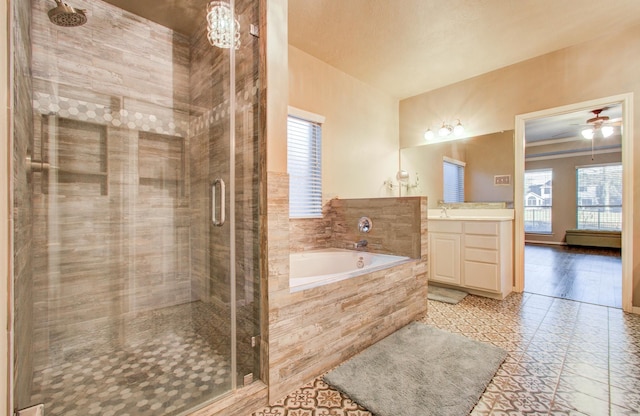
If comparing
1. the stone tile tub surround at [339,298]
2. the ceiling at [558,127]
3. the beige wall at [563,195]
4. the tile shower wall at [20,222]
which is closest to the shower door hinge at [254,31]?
the stone tile tub surround at [339,298]

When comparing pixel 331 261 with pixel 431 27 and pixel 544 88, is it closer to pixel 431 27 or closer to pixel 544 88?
pixel 431 27

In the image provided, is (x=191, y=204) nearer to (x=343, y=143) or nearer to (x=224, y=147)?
(x=224, y=147)

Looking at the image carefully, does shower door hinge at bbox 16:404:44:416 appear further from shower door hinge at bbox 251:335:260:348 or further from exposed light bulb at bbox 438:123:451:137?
exposed light bulb at bbox 438:123:451:137

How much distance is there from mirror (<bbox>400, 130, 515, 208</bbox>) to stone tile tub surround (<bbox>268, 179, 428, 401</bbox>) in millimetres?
→ 1462

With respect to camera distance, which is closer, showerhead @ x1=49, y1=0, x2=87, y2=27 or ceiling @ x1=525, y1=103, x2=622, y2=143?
showerhead @ x1=49, y1=0, x2=87, y2=27

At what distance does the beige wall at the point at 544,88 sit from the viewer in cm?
262

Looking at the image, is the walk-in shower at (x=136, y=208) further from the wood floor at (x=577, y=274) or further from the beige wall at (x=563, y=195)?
the beige wall at (x=563, y=195)

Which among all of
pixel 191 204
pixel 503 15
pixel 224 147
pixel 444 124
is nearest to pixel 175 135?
pixel 191 204

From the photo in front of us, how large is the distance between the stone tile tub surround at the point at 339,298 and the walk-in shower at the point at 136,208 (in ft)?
0.44

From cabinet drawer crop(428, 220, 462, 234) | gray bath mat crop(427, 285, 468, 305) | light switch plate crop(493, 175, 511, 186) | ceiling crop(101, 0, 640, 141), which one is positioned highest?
ceiling crop(101, 0, 640, 141)

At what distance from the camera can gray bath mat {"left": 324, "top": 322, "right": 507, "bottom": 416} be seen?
1408 millimetres

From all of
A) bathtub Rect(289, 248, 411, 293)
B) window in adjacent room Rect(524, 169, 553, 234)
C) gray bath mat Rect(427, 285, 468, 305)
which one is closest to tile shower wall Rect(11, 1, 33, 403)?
bathtub Rect(289, 248, 411, 293)

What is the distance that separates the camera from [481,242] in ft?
9.93

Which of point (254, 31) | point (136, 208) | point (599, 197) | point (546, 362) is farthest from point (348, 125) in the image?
point (599, 197)
